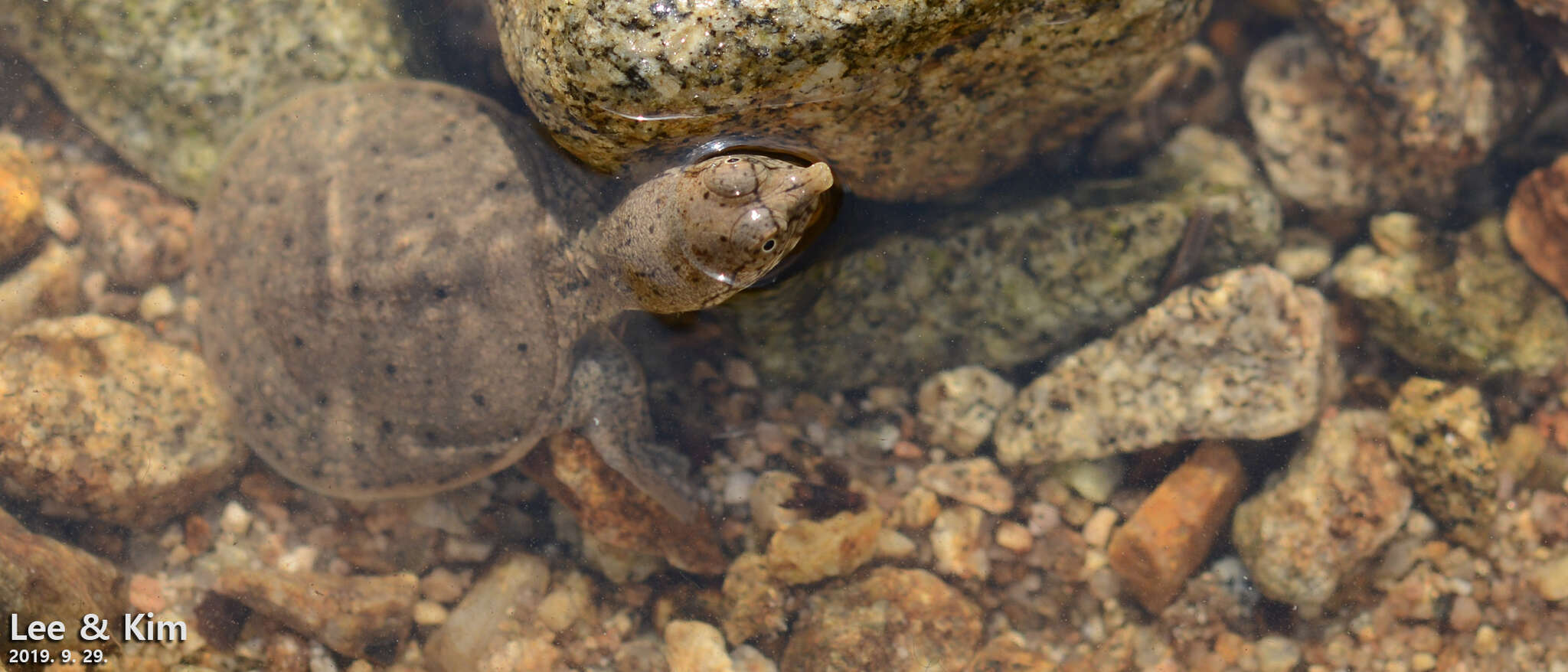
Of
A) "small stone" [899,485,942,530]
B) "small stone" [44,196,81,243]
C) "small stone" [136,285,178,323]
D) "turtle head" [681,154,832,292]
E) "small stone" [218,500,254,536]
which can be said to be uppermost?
"turtle head" [681,154,832,292]

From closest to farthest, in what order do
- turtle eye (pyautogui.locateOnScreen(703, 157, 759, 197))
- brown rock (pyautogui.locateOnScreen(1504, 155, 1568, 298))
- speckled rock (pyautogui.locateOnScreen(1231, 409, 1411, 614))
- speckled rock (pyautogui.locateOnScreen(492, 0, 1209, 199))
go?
1. speckled rock (pyautogui.locateOnScreen(492, 0, 1209, 199))
2. turtle eye (pyautogui.locateOnScreen(703, 157, 759, 197))
3. speckled rock (pyautogui.locateOnScreen(1231, 409, 1411, 614))
4. brown rock (pyautogui.locateOnScreen(1504, 155, 1568, 298))

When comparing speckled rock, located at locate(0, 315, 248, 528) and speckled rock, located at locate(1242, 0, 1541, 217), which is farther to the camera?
speckled rock, located at locate(1242, 0, 1541, 217)

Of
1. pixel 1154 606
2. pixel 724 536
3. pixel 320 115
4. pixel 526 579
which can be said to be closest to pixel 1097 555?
pixel 1154 606

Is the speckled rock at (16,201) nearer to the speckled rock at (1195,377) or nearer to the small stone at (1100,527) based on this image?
the speckled rock at (1195,377)

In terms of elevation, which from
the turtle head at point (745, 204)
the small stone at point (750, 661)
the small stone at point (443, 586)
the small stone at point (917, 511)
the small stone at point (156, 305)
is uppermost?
the turtle head at point (745, 204)

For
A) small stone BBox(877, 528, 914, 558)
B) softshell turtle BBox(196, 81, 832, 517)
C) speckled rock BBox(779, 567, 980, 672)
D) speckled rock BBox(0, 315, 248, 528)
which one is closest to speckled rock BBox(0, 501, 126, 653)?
speckled rock BBox(0, 315, 248, 528)

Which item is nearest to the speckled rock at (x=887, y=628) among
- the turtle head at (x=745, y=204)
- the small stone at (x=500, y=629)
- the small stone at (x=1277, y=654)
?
the small stone at (x=500, y=629)

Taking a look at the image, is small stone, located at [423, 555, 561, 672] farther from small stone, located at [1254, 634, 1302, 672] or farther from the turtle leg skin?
small stone, located at [1254, 634, 1302, 672]
